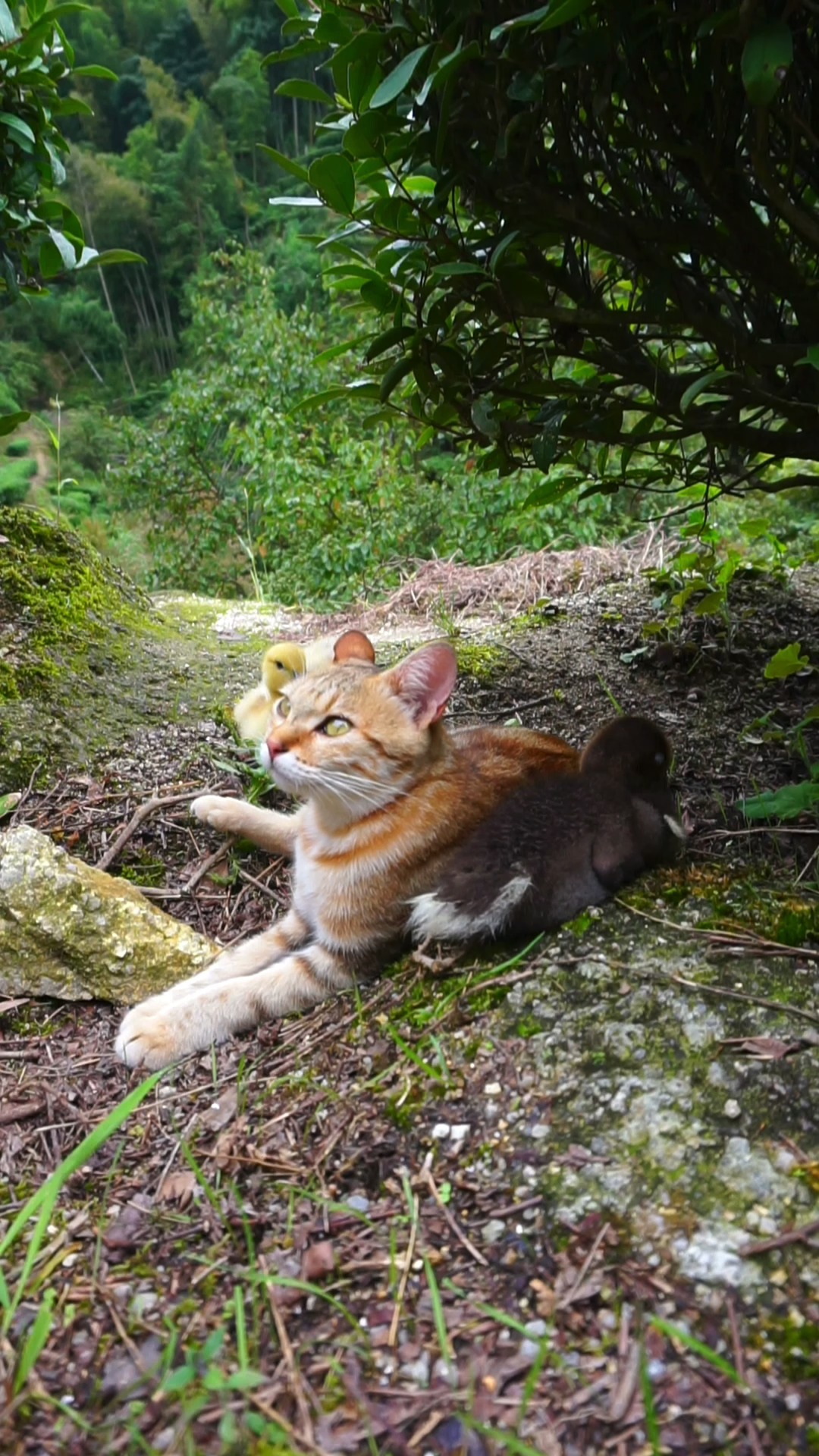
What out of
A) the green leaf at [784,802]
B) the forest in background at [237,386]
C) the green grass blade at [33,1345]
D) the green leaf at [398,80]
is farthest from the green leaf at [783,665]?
the green grass blade at [33,1345]

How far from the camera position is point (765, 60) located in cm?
139

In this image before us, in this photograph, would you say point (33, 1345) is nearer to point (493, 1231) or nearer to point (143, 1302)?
point (143, 1302)

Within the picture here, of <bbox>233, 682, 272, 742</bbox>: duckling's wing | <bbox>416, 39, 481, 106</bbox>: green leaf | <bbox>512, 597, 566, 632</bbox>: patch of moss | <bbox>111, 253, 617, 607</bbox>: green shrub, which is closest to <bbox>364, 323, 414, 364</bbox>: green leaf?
<bbox>416, 39, 481, 106</bbox>: green leaf

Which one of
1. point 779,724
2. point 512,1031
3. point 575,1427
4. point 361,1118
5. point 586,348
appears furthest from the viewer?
point 779,724

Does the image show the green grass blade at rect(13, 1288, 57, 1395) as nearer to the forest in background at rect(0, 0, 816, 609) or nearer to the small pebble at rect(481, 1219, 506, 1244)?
→ the small pebble at rect(481, 1219, 506, 1244)

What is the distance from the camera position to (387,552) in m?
7.84

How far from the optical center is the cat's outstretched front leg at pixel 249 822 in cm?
268

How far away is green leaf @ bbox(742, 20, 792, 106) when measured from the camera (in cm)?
138

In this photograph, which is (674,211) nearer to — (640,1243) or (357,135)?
(357,135)

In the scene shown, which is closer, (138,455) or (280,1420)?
(280,1420)

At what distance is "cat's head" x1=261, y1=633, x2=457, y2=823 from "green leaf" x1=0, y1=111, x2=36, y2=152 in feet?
5.60

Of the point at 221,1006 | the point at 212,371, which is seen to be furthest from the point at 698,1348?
the point at 212,371

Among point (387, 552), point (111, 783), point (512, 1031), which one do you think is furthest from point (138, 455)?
point (512, 1031)

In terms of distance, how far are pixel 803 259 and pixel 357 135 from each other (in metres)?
1.47
